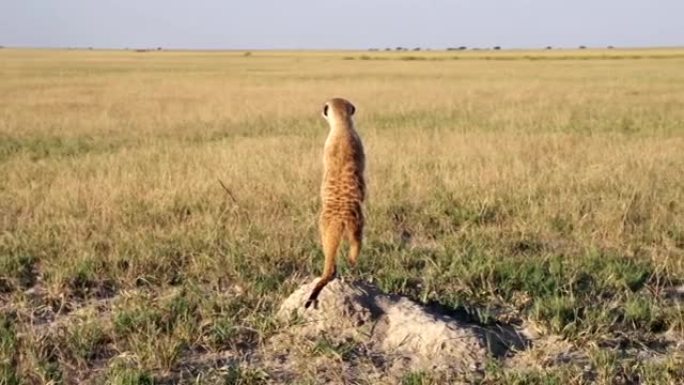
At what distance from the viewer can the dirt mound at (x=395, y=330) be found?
3891 millimetres

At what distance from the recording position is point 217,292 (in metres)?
4.78

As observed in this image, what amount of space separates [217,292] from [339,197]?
65.1 inches

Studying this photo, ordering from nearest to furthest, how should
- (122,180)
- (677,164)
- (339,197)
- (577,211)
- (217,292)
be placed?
(339,197), (217,292), (577,211), (122,180), (677,164)

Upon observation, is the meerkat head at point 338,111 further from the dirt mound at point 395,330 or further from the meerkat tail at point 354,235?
the dirt mound at point 395,330

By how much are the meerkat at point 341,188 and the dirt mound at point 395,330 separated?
0.77m

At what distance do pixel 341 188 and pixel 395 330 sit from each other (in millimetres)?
1056

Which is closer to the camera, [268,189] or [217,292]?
[217,292]

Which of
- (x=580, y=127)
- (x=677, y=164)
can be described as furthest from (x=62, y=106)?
(x=677, y=164)

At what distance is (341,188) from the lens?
3500 millimetres

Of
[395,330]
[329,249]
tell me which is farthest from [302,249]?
[329,249]

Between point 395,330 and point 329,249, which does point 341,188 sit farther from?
point 395,330

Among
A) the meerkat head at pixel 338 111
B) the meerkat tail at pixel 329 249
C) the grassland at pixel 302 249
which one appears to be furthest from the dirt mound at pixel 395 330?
the meerkat head at pixel 338 111

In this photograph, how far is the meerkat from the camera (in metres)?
3.44

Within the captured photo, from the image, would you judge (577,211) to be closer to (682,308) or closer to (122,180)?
(682,308)
